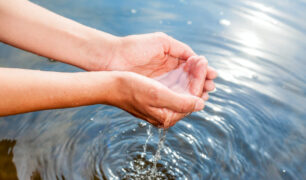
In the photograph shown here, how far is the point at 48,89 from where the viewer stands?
137 centimetres

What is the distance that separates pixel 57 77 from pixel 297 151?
161 cm

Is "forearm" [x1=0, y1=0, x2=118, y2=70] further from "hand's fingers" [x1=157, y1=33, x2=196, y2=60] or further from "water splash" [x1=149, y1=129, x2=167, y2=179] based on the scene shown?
"water splash" [x1=149, y1=129, x2=167, y2=179]

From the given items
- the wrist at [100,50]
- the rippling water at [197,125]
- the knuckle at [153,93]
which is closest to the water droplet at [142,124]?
the rippling water at [197,125]

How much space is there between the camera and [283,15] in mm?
3467

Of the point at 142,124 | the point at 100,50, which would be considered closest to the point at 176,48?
the point at 100,50

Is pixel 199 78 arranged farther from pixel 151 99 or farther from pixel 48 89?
pixel 48 89

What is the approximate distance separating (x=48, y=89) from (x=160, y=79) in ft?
2.65

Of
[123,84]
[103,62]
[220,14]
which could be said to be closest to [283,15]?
[220,14]

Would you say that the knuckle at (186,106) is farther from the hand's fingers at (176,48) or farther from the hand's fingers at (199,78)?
the hand's fingers at (176,48)

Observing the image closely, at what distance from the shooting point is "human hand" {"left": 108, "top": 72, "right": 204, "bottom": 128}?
141 cm

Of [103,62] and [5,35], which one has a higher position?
[5,35]

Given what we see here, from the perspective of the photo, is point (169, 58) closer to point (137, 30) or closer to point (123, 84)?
point (123, 84)

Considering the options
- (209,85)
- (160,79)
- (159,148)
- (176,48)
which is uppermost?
(176,48)

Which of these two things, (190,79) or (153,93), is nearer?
(153,93)
